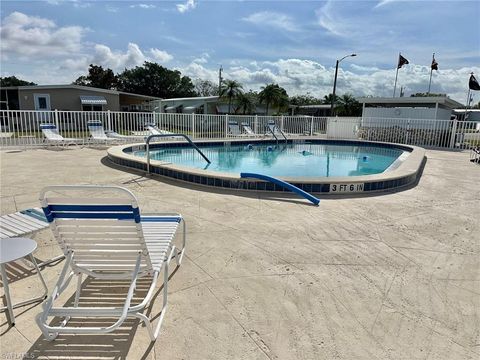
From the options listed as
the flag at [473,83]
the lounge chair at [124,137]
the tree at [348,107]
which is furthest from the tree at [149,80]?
the flag at [473,83]

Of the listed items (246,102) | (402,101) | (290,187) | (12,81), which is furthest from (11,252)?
(12,81)

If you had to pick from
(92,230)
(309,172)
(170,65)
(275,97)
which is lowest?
(309,172)

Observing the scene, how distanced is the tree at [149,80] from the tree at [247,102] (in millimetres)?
21059

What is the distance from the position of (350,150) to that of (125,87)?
42.7 meters

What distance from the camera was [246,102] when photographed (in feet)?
107

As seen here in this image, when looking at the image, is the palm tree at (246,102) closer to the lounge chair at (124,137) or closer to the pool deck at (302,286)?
the lounge chair at (124,137)

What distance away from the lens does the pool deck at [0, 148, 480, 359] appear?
1.95 metres

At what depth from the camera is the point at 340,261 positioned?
3082 millimetres

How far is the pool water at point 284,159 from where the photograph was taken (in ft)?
32.0

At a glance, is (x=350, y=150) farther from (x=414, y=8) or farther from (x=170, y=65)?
(x=170, y=65)

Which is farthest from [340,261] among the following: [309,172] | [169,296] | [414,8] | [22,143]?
[22,143]

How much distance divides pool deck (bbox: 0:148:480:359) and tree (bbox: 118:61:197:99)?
47192 millimetres

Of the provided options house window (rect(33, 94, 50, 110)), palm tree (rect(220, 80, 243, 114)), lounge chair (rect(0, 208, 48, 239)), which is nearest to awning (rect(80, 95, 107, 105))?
house window (rect(33, 94, 50, 110))

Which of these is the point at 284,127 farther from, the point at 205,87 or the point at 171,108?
the point at 205,87
